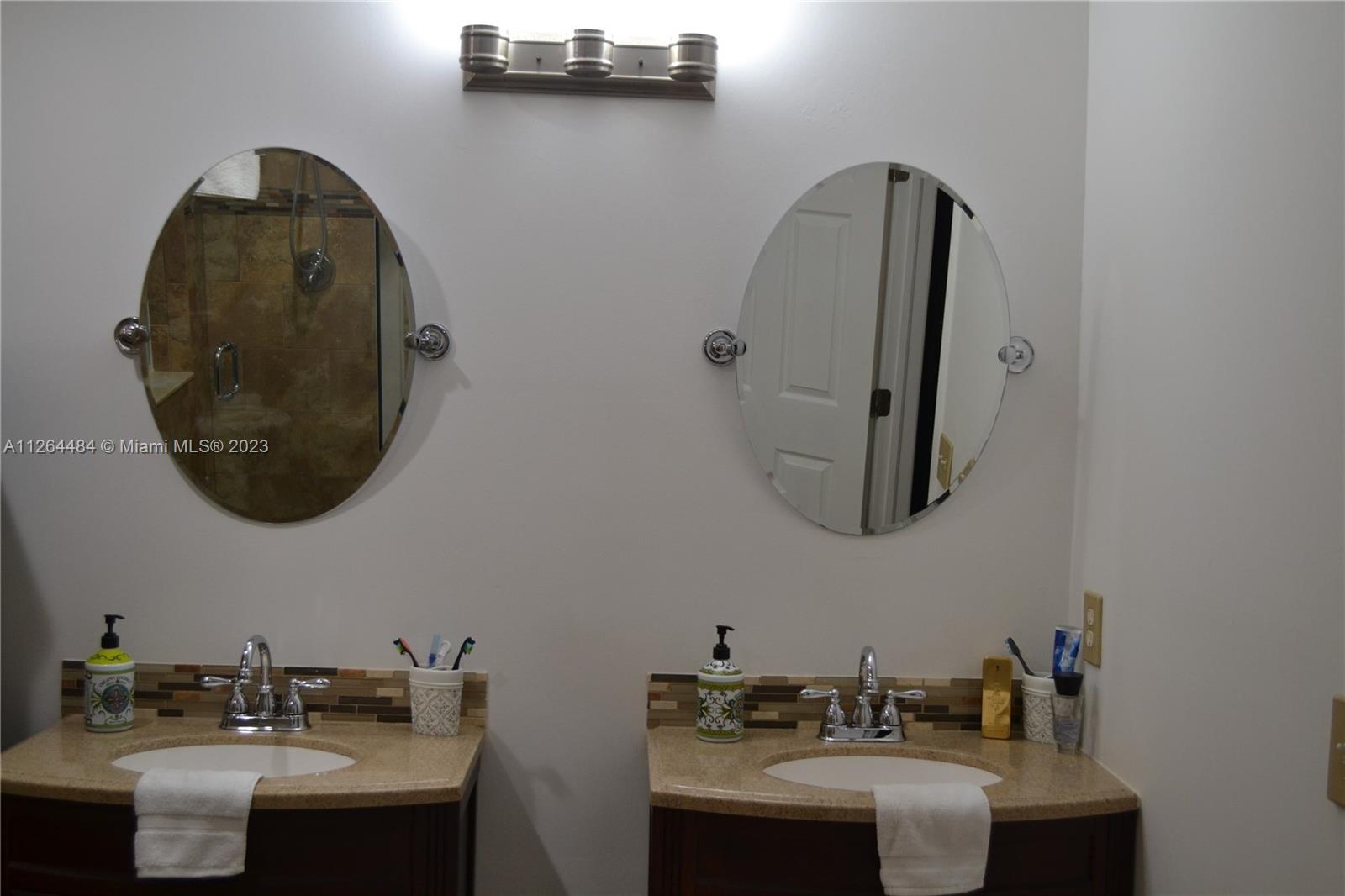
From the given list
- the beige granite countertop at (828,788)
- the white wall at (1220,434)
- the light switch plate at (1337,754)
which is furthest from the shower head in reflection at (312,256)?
the light switch plate at (1337,754)

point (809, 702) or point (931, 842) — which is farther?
point (809, 702)

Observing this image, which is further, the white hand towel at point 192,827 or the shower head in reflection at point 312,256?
the shower head in reflection at point 312,256

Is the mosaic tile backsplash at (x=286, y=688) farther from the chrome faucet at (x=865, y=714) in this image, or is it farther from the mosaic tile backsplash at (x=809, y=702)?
the chrome faucet at (x=865, y=714)

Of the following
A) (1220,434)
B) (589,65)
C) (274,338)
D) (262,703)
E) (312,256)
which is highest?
(589,65)

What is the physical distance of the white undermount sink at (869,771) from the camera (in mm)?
1899

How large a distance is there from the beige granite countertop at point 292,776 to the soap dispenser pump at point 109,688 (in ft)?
0.07

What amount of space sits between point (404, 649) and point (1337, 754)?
140 cm

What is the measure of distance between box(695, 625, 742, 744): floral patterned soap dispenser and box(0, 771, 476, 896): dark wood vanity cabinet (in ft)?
1.57

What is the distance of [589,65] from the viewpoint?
193 centimetres

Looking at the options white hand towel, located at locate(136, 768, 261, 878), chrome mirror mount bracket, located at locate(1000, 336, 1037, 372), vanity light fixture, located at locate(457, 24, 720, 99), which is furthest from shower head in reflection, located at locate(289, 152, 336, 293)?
chrome mirror mount bracket, located at locate(1000, 336, 1037, 372)

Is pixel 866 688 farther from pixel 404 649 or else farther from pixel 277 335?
pixel 277 335

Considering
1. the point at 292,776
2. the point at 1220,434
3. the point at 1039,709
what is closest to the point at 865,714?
the point at 1039,709

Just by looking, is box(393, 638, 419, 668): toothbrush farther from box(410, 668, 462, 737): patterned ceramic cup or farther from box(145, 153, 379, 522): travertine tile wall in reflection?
box(145, 153, 379, 522): travertine tile wall in reflection

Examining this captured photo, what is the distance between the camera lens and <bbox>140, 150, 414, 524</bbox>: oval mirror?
6.47 feet
